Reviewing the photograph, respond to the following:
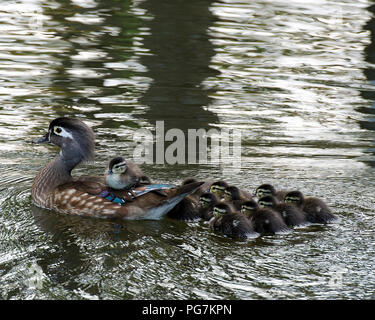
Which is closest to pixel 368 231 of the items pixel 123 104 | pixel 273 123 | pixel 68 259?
pixel 68 259

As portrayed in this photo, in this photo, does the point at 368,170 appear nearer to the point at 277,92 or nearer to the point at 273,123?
the point at 273,123

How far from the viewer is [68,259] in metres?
4.97

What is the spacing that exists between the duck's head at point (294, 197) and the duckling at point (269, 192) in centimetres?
11

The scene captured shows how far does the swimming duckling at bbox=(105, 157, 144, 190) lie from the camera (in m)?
5.92

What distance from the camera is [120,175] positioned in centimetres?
600

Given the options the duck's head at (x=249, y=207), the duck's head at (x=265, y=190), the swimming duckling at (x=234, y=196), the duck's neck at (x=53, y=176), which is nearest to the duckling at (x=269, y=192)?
the duck's head at (x=265, y=190)

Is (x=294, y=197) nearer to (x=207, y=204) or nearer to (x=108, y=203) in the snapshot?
(x=207, y=204)

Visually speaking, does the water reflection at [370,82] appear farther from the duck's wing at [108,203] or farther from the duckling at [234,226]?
the duck's wing at [108,203]

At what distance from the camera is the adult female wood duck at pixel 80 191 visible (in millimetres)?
5984

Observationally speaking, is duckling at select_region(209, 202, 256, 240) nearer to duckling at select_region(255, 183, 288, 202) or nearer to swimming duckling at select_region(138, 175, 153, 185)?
duckling at select_region(255, 183, 288, 202)

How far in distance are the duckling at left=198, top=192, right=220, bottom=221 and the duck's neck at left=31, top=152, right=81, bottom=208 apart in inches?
45.9

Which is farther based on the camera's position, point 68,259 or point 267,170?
point 267,170

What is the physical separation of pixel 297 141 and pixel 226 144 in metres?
0.79

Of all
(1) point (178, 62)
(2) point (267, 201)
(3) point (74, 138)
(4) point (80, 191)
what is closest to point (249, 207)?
(2) point (267, 201)
